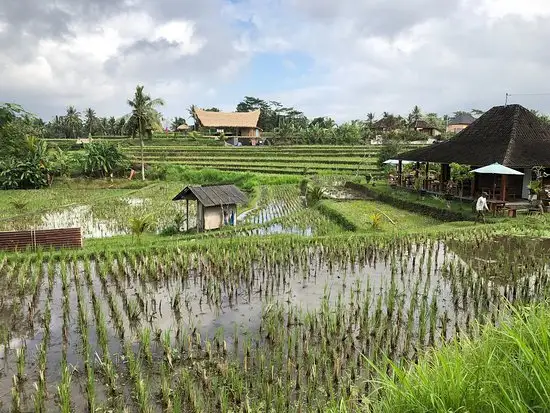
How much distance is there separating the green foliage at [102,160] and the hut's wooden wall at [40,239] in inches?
721

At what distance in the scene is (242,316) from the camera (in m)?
6.90

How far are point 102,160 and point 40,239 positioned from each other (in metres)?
18.6

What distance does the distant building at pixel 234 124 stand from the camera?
52688 millimetres

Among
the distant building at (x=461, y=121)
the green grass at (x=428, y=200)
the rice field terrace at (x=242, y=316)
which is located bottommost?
the rice field terrace at (x=242, y=316)

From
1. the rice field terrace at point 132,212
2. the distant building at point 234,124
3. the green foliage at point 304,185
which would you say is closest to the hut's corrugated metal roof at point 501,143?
the rice field terrace at point 132,212

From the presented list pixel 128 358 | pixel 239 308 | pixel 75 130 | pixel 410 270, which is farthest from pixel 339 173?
pixel 75 130

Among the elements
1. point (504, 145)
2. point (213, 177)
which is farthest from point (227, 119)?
point (504, 145)

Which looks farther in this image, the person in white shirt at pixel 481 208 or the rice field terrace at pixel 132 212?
the rice field terrace at pixel 132 212

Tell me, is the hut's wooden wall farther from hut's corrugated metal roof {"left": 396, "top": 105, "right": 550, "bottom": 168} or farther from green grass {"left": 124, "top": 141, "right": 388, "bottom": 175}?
green grass {"left": 124, "top": 141, "right": 388, "bottom": 175}

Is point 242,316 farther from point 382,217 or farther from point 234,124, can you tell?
point 234,124

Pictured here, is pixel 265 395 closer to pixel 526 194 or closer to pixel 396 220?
pixel 396 220

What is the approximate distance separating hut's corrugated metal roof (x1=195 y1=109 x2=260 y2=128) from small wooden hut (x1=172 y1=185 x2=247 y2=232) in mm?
39995

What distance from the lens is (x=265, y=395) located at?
181 inches

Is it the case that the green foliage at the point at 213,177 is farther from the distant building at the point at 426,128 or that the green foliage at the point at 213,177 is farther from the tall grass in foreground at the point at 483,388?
the distant building at the point at 426,128
